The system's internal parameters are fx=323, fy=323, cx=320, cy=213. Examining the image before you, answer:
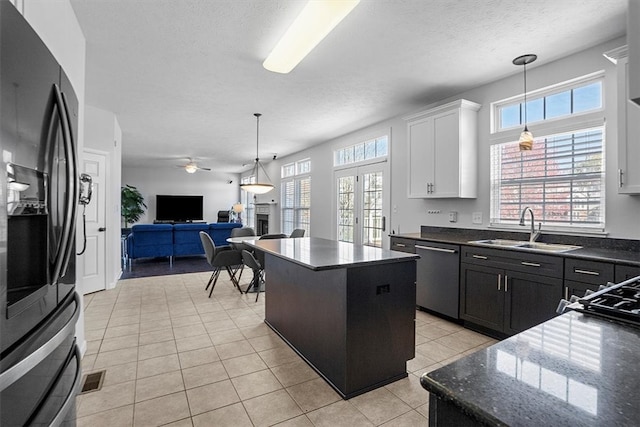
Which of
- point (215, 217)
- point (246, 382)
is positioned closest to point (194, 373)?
point (246, 382)

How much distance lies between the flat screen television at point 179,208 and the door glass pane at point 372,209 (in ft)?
25.2

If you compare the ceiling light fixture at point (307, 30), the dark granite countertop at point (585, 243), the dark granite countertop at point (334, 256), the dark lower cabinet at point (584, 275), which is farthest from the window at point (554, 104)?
the ceiling light fixture at point (307, 30)

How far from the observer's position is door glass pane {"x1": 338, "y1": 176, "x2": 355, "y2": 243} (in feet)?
19.4

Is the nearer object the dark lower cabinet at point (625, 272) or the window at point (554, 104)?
the dark lower cabinet at point (625, 272)

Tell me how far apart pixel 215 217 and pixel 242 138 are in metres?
6.20

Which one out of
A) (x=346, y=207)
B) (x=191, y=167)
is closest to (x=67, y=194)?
(x=346, y=207)

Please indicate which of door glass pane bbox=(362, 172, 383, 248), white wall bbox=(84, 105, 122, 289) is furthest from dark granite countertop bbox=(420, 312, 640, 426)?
white wall bbox=(84, 105, 122, 289)

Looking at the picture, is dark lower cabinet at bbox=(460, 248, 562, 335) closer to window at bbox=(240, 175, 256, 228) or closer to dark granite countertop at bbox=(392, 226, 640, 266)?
dark granite countertop at bbox=(392, 226, 640, 266)

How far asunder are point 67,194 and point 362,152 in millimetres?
5007

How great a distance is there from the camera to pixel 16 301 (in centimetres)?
83

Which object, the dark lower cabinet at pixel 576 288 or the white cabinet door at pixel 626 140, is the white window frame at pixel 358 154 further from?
the dark lower cabinet at pixel 576 288

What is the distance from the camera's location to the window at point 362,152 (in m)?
5.25

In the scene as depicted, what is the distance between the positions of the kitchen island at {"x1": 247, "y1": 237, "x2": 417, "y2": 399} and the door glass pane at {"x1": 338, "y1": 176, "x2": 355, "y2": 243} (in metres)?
3.24

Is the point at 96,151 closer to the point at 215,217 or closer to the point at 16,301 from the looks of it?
the point at 16,301
